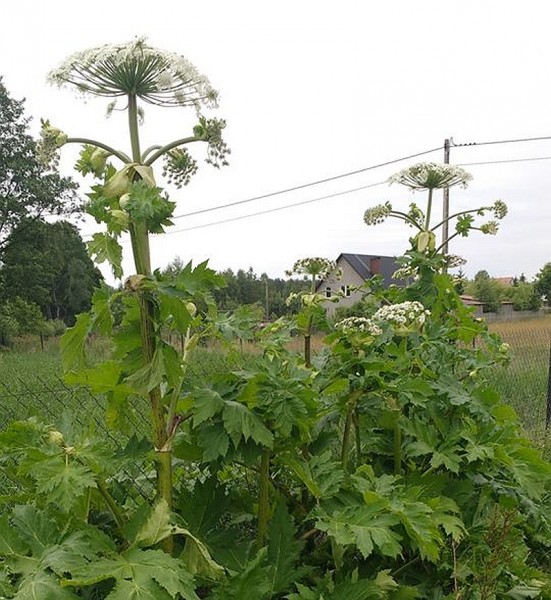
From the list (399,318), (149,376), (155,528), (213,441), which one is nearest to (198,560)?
(155,528)

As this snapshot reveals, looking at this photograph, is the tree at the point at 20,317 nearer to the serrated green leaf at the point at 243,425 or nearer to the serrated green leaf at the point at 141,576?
the serrated green leaf at the point at 243,425

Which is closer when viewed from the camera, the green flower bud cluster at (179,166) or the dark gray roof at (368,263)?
the green flower bud cluster at (179,166)

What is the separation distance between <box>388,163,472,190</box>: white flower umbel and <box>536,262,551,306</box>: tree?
40214 millimetres

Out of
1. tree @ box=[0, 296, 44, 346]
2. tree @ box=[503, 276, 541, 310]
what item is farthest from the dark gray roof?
tree @ box=[0, 296, 44, 346]

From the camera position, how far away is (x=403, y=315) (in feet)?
9.53

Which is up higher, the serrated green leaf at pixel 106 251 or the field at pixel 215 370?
the serrated green leaf at pixel 106 251

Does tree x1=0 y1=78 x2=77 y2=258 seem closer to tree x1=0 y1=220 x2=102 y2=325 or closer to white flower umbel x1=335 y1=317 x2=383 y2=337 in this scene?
tree x1=0 y1=220 x2=102 y2=325

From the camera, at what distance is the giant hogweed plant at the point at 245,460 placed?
1.95m

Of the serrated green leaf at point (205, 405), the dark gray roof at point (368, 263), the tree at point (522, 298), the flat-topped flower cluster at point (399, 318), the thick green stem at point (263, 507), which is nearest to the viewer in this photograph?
the serrated green leaf at point (205, 405)

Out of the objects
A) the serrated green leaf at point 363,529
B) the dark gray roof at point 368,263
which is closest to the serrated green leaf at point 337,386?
the serrated green leaf at point 363,529

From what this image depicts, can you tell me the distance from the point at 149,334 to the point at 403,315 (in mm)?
1372

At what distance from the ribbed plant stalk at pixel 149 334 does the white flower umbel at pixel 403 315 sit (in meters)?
1.25

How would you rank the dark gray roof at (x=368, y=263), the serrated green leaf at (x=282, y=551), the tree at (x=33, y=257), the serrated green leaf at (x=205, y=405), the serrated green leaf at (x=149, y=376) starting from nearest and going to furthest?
the serrated green leaf at (x=149, y=376) < the serrated green leaf at (x=205, y=405) < the serrated green leaf at (x=282, y=551) < the dark gray roof at (x=368, y=263) < the tree at (x=33, y=257)

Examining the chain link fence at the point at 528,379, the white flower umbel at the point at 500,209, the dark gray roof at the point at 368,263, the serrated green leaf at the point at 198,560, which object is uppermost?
the dark gray roof at the point at 368,263
